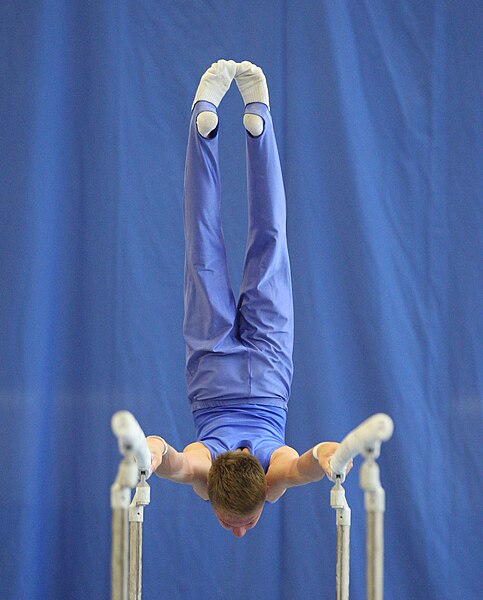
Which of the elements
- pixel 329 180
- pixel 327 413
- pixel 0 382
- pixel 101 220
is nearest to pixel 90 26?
pixel 101 220

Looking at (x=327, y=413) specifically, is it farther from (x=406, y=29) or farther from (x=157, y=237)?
(x=406, y=29)

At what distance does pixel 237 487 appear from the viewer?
2006 mm

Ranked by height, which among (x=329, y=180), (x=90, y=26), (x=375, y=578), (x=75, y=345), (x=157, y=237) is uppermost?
(x=90, y=26)

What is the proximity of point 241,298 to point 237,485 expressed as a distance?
2.60 feet

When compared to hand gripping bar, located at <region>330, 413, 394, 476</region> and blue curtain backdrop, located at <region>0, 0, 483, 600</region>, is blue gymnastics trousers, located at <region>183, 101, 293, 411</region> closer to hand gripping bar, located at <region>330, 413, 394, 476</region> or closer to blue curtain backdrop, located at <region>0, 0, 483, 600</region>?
blue curtain backdrop, located at <region>0, 0, 483, 600</region>

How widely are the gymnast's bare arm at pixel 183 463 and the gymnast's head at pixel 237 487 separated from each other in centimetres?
9

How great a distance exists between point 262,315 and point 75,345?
96cm

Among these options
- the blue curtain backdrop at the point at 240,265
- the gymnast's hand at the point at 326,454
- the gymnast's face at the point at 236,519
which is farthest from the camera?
the blue curtain backdrop at the point at 240,265

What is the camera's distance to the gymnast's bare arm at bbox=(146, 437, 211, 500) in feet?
6.33

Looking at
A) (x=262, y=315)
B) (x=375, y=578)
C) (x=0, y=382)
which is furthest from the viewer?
(x=0, y=382)

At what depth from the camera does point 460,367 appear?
3.28m

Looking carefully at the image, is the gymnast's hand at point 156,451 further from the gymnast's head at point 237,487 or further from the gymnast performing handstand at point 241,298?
the gymnast performing handstand at point 241,298

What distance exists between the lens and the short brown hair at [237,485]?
2010 millimetres

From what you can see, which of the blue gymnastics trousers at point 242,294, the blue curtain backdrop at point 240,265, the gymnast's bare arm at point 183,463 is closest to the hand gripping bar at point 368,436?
the gymnast's bare arm at point 183,463
